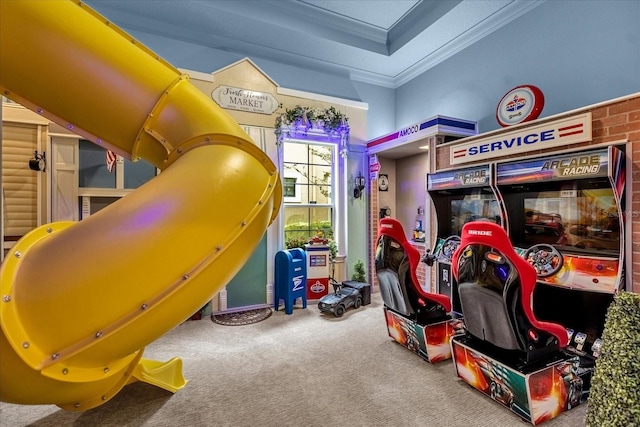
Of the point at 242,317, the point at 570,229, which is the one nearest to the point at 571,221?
the point at 570,229

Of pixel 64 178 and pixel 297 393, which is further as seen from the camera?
pixel 64 178

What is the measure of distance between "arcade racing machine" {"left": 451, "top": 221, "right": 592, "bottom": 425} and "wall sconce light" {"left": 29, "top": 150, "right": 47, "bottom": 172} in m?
4.36

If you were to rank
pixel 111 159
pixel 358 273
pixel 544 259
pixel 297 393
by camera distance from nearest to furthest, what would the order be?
pixel 297 393 < pixel 544 259 < pixel 111 159 < pixel 358 273

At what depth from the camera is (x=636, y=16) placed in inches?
109

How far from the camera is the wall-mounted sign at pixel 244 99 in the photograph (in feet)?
13.8

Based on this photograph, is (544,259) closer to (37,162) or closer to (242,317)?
(242,317)

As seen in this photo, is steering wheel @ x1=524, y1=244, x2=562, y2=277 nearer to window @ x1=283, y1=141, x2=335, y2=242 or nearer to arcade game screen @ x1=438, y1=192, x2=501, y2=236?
arcade game screen @ x1=438, y1=192, x2=501, y2=236

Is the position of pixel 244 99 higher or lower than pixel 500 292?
higher

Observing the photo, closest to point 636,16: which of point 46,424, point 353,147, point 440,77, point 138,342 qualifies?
point 440,77

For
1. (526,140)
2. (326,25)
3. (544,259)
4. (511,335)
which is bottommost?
(511,335)

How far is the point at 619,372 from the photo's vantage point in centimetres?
145

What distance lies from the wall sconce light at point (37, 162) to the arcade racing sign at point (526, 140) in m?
4.76

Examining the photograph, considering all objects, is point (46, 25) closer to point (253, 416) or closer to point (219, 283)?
point (219, 283)

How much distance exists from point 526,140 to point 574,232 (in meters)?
0.95
